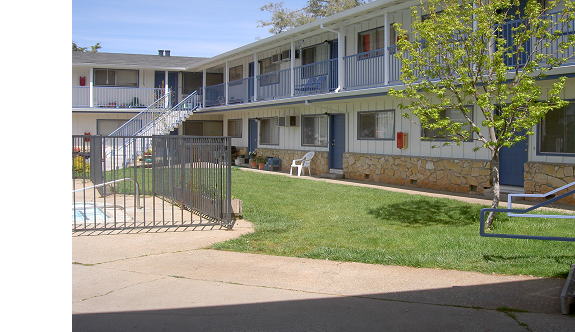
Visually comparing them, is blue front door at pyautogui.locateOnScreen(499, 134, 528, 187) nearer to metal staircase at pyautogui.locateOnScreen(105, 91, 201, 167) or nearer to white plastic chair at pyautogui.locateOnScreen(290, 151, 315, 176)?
white plastic chair at pyautogui.locateOnScreen(290, 151, 315, 176)

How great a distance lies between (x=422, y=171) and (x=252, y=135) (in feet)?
36.6

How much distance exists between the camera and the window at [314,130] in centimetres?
1902

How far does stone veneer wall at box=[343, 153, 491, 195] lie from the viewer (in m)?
13.2

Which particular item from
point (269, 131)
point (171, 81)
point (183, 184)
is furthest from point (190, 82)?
point (183, 184)

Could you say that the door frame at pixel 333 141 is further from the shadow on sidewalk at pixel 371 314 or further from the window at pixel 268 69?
the shadow on sidewalk at pixel 371 314

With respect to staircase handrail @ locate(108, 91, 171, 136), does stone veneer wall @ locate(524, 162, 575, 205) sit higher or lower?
lower

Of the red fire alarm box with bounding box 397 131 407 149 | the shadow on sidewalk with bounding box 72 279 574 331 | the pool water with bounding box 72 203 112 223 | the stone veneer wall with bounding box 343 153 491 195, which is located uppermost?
the red fire alarm box with bounding box 397 131 407 149

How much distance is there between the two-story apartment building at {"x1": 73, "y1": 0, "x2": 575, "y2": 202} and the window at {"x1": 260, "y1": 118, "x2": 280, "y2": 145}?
5 centimetres

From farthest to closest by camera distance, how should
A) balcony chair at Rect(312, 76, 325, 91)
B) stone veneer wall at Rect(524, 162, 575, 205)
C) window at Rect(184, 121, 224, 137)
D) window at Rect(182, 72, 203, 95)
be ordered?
1. window at Rect(182, 72, 203, 95)
2. window at Rect(184, 121, 224, 137)
3. balcony chair at Rect(312, 76, 325, 91)
4. stone veneer wall at Rect(524, 162, 575, 205)

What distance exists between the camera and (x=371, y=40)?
16.7 m

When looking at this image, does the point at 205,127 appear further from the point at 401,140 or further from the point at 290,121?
the point at 401,140

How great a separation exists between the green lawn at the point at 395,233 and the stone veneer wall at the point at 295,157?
538 cm

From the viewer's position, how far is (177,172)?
36.1 feet

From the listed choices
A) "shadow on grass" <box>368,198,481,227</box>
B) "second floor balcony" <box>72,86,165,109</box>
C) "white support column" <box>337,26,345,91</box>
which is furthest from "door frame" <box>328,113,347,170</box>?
"second floor balcony" <box>72,86,165,109</box>
